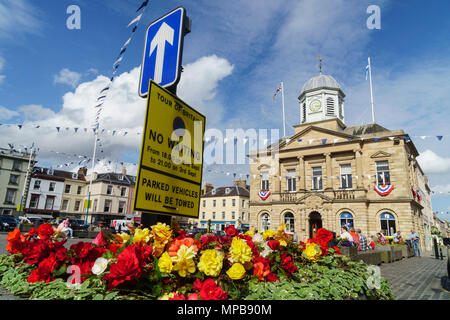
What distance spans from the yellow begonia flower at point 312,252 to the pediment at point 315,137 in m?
24.0

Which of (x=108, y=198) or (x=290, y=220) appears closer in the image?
(x=290, y=220)

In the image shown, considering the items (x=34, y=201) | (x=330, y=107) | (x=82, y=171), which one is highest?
(x=330, y=107)

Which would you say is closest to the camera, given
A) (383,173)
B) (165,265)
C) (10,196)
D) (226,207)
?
(165,265)

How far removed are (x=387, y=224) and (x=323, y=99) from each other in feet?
51.5

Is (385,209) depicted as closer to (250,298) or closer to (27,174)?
(250,298)

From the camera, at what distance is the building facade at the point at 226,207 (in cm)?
5184

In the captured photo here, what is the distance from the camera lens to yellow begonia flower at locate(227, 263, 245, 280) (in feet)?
6.51

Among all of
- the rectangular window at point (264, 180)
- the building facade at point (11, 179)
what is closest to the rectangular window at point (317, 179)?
the rectangular window at point (264, 180)

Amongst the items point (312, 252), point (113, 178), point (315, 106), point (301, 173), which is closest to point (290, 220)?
point (301, 173)

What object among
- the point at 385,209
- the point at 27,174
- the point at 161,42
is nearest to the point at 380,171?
the point at 385,209

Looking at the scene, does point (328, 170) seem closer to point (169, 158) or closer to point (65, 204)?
point (169, 158)

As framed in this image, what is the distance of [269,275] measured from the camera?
2.47 metres

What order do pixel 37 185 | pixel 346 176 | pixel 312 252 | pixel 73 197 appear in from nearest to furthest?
pixel 312 252 < pixel 346 176 < pixel 37 185 < pixel 73 197

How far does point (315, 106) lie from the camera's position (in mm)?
32125
